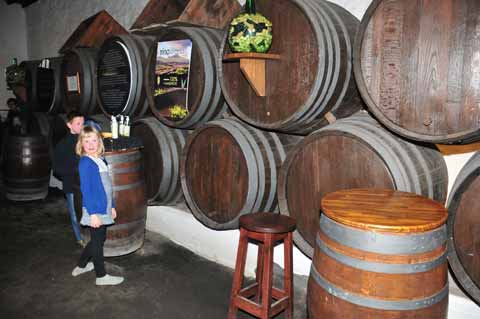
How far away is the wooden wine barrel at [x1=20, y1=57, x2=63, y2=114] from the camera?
5822mm

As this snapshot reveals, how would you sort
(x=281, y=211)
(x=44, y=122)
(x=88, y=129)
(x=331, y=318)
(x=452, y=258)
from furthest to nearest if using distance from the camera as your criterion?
1. (x=44, y=122)
2. (x=88, y=129)
3. (x=281, y=211)
4. (x=452, y=258)
5. (x=331, y=318)

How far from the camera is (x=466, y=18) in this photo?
6.06ft

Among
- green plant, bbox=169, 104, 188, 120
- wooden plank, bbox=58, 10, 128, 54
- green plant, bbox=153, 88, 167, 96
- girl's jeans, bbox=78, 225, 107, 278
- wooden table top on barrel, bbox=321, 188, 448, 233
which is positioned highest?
wooden plank, bbox=58, 10, 128, 54

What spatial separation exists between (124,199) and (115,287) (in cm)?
79

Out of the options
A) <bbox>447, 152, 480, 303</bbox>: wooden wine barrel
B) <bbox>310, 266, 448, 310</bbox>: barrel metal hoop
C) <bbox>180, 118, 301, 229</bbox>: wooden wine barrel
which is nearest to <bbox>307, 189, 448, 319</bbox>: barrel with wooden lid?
<bbox>310, 266, 448, 310</bbox>: barrel metal hoop

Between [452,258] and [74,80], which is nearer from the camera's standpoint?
[452,258]

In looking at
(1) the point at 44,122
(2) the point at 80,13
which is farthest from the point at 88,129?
(2) the point at 80,13

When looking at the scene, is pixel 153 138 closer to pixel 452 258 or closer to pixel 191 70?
pixel 191 70

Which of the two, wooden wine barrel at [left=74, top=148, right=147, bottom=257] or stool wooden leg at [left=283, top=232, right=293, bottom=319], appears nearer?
stool wooden leg at [left=283, top=232, right=293, bottom=319]

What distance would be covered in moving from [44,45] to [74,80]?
13.5 ft

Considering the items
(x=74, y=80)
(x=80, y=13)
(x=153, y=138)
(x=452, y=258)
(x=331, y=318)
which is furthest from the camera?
(x=80, y=13)

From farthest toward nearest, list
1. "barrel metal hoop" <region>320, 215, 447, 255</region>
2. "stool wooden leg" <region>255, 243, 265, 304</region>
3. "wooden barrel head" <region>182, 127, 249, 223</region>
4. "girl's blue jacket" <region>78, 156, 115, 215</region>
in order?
"girl's blue jacket" <region>78, 156, 115, 215</region> → "wooden barrel head" <region>182, 127, 249, 223</region> → "stool wooden leg" <region>255, 243, 265, 304</region> → "barrel metal hoop" <region>320, 215, 447, 255</region>

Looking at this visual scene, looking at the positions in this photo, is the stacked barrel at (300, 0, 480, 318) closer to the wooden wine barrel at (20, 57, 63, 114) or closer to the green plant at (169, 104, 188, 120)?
the green plant at (169, 104, 188, 120)

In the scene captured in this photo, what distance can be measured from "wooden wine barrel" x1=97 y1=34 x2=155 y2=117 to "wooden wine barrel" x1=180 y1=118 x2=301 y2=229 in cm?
112
